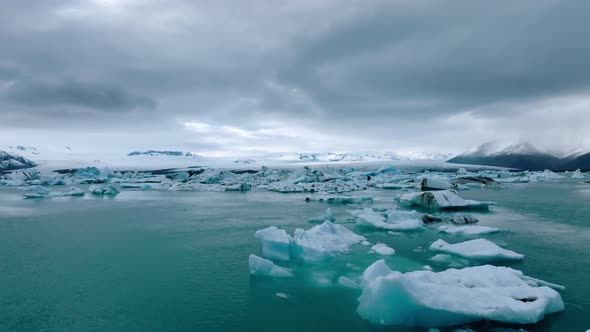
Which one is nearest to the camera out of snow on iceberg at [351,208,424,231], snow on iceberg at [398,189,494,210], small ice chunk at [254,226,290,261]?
small ice chunk at [254,226,290,261]

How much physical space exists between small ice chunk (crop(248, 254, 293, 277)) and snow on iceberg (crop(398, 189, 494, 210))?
1173 cm

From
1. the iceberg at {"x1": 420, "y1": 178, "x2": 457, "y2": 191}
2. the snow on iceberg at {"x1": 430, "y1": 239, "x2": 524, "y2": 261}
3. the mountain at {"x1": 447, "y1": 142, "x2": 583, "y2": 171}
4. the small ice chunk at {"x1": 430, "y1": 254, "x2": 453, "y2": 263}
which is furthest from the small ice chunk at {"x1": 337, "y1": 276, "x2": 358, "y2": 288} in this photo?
the mountain at {"x1": 447, "y1": 142, "x2": 583, "y2": 171}

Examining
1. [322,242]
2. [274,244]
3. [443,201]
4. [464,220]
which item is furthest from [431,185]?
[274,244]

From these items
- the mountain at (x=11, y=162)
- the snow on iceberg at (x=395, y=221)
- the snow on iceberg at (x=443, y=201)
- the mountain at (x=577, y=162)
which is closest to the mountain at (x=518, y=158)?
the mountain at (x=577, y=162)

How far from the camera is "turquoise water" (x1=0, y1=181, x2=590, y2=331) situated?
16.6 feet

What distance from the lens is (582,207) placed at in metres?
16.0

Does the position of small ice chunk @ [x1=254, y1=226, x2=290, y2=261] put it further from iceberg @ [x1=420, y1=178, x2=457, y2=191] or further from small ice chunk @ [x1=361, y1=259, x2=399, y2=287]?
iceberg @ [x1=420, y1=178, x2=457, y2=191]

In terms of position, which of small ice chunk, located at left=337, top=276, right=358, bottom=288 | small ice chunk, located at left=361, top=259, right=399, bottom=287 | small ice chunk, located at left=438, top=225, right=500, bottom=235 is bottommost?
small ice chunk, located at left=337, top=276, right=358, bottom=288

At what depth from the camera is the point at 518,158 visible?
10619 centimetres

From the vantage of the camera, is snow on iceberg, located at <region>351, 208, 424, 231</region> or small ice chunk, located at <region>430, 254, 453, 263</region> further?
snow on iceberg, located at <region>351, 208, 424, 231</region>

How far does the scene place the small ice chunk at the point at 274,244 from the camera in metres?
7.97

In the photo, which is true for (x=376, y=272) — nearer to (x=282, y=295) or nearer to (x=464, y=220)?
(x=282, y=295)

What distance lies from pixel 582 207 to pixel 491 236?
921cm

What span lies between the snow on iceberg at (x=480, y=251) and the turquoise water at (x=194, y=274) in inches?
12.6
